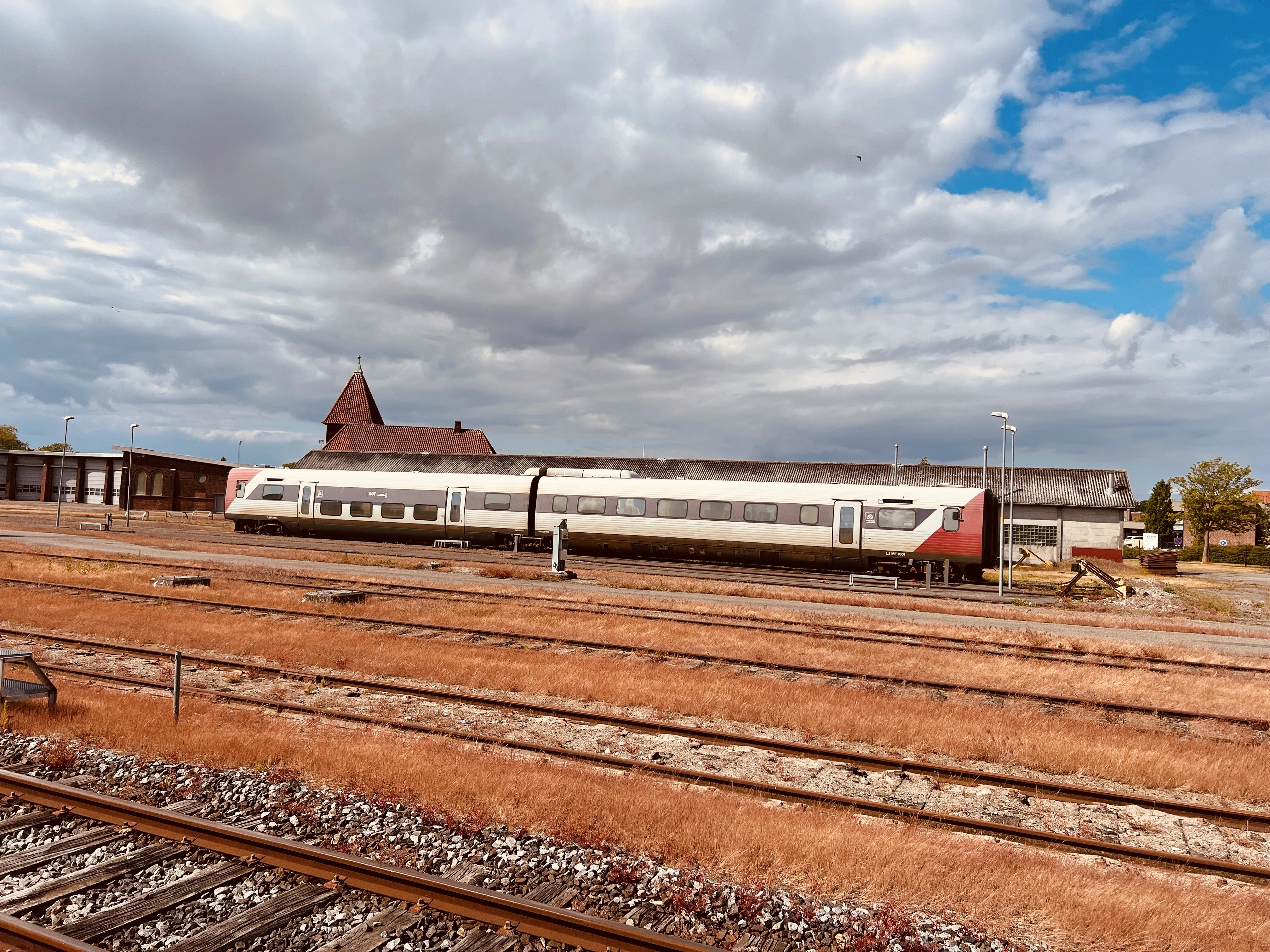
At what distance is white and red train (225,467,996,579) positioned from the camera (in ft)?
98.6

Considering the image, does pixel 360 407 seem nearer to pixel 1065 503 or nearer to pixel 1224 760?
pixel 1065 503

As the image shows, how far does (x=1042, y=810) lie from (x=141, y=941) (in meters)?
8.29

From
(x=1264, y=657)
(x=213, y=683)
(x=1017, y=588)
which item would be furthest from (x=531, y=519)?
(x=1264, y=657)

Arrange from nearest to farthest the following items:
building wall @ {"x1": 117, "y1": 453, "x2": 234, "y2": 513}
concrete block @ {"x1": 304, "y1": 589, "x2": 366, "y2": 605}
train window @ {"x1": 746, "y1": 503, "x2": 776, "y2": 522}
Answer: concrete block @ {"x1": 304, "y1": 589, "x2": 366, "y2": 605}
train window @ {"x1": 746, "y1": 503, "x2": 776, "y2": 522}
building wall @ {"x1": 117, "y1": 453, "x2": 234, "y2": 513}

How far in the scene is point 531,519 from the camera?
36.0 m

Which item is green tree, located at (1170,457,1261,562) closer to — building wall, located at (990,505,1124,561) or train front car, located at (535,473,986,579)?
building wall, located at (990,505,1124,561)

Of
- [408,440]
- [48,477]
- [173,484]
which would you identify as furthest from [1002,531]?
[48,477]

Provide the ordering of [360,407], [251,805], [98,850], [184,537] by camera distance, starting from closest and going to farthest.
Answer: [98,850] < [251,805] < [184,537] < [360,407]

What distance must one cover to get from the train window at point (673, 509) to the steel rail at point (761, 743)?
21.3 meters

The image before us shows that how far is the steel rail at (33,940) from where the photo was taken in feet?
Result: 15.6

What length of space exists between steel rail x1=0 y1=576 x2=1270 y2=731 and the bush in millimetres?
72287

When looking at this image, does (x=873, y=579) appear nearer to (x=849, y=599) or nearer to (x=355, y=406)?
(x=849, y=599)

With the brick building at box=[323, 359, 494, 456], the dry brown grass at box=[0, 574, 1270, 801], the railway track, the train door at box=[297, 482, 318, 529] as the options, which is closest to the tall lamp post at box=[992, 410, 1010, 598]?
the railway track

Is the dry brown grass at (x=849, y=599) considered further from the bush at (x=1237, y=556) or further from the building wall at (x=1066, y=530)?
the bush at (x=1237, y=556)
